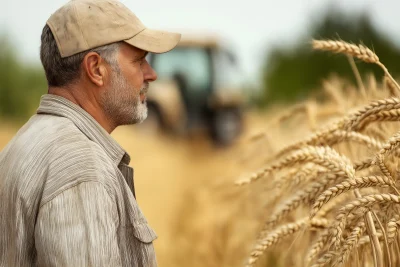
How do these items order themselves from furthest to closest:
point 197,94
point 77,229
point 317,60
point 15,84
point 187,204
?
point 317,60
point 15,84
point 197,94
point 187,204
point 77,229

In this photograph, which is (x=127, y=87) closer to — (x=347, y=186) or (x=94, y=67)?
(x=94, y=67)

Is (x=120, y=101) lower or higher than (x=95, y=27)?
lower

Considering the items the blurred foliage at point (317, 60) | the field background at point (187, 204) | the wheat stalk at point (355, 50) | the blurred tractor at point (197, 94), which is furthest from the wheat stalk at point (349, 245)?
the blurred foliage at point (317, 60)

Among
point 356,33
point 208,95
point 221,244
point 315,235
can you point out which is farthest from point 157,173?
point 356,33

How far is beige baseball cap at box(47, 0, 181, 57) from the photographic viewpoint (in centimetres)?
238

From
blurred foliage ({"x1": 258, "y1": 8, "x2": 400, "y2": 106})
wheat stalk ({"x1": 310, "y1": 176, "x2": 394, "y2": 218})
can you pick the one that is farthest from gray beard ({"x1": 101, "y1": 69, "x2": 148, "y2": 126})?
blurred foliage ({"x1": 258, "y1": 8, "x2": 400, "y2": 106})

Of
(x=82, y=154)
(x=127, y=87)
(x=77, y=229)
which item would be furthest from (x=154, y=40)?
(x=77, y=229)

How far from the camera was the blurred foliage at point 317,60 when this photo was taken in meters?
36.6

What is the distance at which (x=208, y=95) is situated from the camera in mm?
21312

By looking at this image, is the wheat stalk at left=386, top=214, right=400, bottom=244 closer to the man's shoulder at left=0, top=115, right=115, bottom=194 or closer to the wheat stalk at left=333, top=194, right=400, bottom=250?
the wheat stalk at left=333, top=194, right=400, bottom=250

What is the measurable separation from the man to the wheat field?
24.3 inches

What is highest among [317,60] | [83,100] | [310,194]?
[83,100]

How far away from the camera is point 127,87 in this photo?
245 cm

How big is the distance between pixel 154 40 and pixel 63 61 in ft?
0.91
